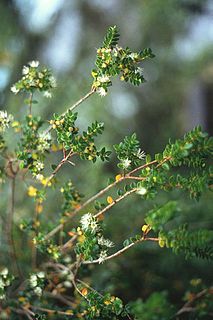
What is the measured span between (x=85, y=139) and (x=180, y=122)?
6.63ft

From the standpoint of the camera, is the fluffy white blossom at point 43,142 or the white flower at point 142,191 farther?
the fluffy white blossom at point 43,142

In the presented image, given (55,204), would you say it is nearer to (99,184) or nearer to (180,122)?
(99,184)

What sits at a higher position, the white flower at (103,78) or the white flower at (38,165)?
the white flower at (103,78)

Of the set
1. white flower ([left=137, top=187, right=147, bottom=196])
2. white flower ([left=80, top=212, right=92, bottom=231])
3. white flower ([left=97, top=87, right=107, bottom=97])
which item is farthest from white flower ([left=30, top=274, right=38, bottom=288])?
white flower ([left=97, top=87, right=107, bottom=97])

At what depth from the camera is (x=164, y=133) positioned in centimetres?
270

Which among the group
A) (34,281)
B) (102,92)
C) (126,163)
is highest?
(102,92)

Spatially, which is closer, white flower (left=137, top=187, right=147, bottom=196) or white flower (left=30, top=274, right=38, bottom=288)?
white flower (left=137, top=187, right=147, bottom=196)

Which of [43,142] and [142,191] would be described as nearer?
[142,191]

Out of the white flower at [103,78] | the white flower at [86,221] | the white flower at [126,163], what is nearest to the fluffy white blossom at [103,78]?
the white flower at [103,78]

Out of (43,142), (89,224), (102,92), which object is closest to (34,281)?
(89,224)

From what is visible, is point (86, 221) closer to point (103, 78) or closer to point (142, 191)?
point (142, 191)

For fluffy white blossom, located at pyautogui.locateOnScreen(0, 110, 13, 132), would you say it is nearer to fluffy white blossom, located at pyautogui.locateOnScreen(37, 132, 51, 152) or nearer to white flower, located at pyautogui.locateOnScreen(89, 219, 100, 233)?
fluffy white blossom, located at pyautogui.locateOnScreen(37, 132, 51, 152)

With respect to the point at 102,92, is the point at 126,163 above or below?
below

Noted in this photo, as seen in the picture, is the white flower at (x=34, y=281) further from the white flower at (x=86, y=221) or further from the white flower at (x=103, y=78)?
the white flower at (x=103, y=78)
